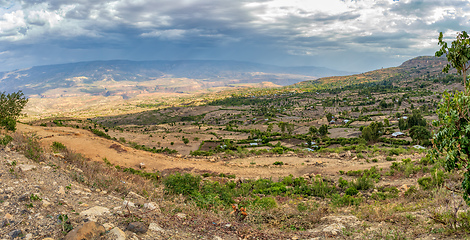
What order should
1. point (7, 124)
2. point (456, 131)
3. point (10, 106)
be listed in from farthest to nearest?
point (10, 106) → point (7, 124) → point (456, 131)

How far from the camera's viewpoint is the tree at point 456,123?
5676mm

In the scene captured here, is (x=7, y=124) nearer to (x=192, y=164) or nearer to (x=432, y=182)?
(x=192, y=164)

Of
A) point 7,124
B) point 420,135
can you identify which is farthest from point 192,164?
point 420,135

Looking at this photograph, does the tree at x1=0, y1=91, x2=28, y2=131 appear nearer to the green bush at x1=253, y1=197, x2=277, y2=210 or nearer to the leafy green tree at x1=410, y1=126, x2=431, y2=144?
the green bush at x1=253, y1=197, x2=277, y2=210

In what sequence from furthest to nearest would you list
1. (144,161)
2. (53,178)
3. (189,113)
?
(189,113), (144,161), (53,178)

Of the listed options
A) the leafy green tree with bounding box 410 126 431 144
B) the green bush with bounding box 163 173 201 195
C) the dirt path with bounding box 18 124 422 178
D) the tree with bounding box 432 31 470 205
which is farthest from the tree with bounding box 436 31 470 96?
the leafy green tree with bounding box 410 126 431 144

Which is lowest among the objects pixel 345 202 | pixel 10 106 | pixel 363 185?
pixel 363 185

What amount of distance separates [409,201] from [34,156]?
1775cm

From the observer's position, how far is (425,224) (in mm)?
7867

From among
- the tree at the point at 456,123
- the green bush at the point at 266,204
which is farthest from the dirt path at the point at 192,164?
the tree at the point at 456,123

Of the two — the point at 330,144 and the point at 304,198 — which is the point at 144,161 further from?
the point at 330,144

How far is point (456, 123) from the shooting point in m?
5.93

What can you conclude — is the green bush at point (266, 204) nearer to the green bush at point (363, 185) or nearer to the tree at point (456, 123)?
the tree at point (456, 123)

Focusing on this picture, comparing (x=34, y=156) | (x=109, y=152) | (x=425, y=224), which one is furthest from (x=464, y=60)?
(x=109, y=152)
